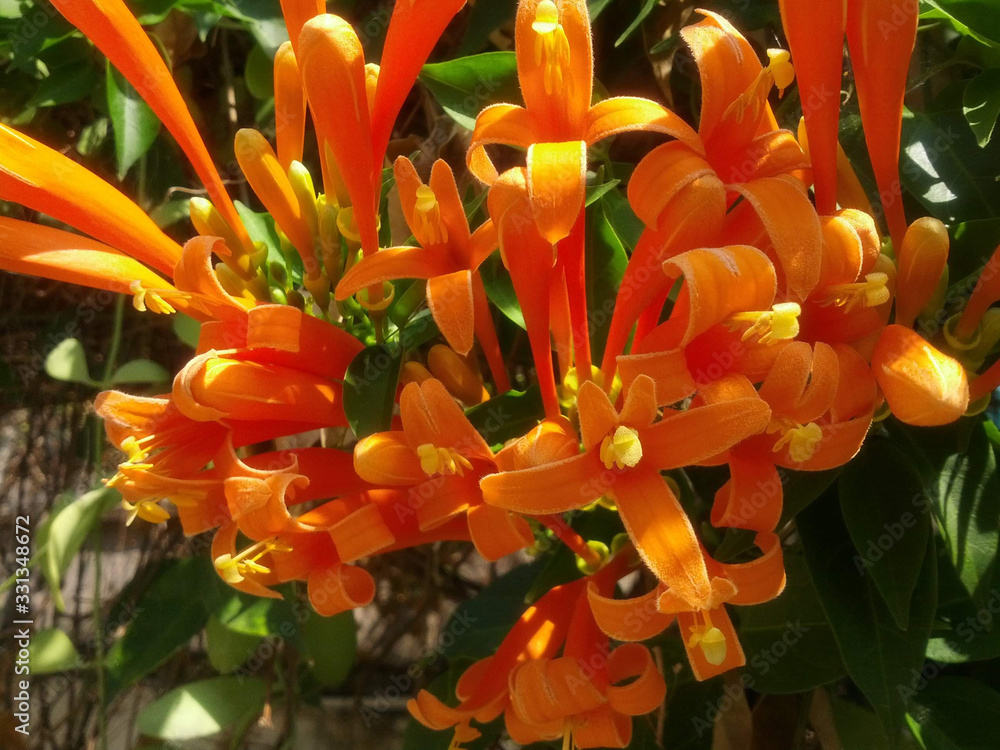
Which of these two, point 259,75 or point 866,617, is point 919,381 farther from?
point 259,75

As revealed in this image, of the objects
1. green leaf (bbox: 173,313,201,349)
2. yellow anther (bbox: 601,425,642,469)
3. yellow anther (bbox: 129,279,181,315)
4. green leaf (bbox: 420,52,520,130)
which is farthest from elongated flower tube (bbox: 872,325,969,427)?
green leaf (bbox: 173,313,201,349)

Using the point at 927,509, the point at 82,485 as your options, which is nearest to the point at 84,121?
the point at 82,485

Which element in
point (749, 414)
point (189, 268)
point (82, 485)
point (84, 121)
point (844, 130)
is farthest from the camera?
point (82, 485)

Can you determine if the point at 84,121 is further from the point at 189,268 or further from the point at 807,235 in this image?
the point at 807,235

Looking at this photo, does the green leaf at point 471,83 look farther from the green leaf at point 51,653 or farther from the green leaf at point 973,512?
the green leaf at point 51,653

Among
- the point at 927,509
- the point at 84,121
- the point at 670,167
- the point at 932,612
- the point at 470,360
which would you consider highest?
the point at 84,121

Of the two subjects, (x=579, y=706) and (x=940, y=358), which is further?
(x=579, y=706)
